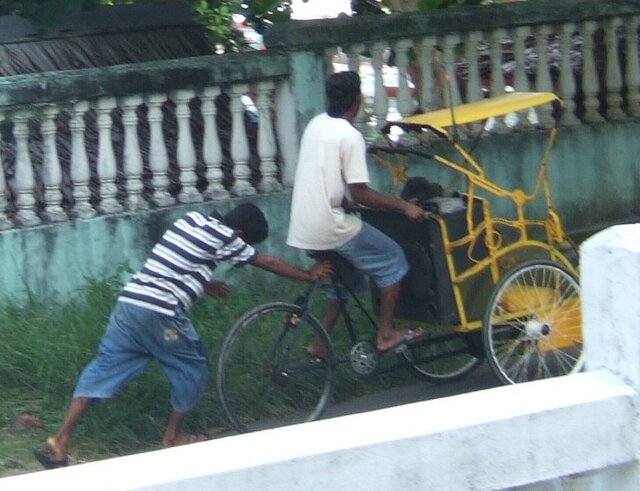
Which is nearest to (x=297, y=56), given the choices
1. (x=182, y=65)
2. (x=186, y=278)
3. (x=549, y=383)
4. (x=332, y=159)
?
(x=182, y=65)

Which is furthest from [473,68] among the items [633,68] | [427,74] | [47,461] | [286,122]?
[47,461]

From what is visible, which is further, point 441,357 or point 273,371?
point 441,357

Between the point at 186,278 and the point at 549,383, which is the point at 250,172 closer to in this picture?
the point at 186,278

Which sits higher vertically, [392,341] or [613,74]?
[613,74]

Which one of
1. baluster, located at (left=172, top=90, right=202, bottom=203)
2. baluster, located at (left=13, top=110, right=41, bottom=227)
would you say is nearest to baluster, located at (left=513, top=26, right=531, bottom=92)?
baluster, located at (left=172, top=90, right=202, bottom=203)

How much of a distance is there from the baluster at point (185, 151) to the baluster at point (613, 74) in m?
2.73

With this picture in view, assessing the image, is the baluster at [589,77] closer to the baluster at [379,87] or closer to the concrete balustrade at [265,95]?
Answer: the concrete balustrade at [265,95]

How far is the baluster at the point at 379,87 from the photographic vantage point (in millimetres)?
7719

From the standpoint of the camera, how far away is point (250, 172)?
7.55m

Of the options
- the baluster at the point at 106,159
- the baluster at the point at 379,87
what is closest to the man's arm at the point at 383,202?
the baluster at the point at 106,159

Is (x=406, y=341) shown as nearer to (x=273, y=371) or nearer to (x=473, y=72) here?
(x=273, y=371)

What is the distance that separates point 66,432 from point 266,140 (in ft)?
8.31

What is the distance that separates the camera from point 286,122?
24.8 ft

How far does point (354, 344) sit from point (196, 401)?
0.85 meters
